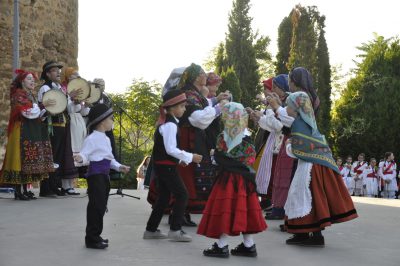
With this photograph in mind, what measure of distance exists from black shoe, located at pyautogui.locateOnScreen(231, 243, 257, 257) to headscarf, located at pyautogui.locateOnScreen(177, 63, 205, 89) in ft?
6.88

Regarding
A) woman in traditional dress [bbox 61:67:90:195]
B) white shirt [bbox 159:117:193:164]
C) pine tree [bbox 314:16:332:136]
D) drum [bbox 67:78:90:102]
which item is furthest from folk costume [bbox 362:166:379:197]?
white shirt [bbox 159:117:193:164]

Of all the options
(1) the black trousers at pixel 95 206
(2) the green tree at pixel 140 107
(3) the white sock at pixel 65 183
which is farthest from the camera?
(2) the green tree at pixel 140 107

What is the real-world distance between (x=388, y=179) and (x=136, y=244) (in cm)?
1804

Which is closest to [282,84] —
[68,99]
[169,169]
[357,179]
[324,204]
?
[324,204]

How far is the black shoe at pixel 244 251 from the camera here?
5687 mm

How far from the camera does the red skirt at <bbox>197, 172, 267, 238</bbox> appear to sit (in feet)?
18.0

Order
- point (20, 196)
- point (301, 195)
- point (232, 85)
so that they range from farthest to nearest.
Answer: point (232, 85) < point (20, 196) < point (301, 195)

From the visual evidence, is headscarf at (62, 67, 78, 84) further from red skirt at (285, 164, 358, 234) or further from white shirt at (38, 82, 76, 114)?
red skirt at (285, 164, 358, 234)

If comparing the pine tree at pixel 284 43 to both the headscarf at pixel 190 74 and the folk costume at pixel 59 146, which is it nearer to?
the folk costume at pixel 59 146

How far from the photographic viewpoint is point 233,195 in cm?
558

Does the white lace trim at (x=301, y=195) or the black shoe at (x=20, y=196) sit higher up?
the white lace trim at (x=301, y=195)

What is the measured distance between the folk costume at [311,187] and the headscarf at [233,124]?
2.42ft

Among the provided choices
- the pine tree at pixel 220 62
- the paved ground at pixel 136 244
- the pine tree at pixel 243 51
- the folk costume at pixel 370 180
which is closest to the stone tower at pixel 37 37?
the paved ground at pixel 136 244

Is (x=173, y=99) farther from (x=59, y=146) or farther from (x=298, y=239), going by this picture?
(x=59, y=146)
